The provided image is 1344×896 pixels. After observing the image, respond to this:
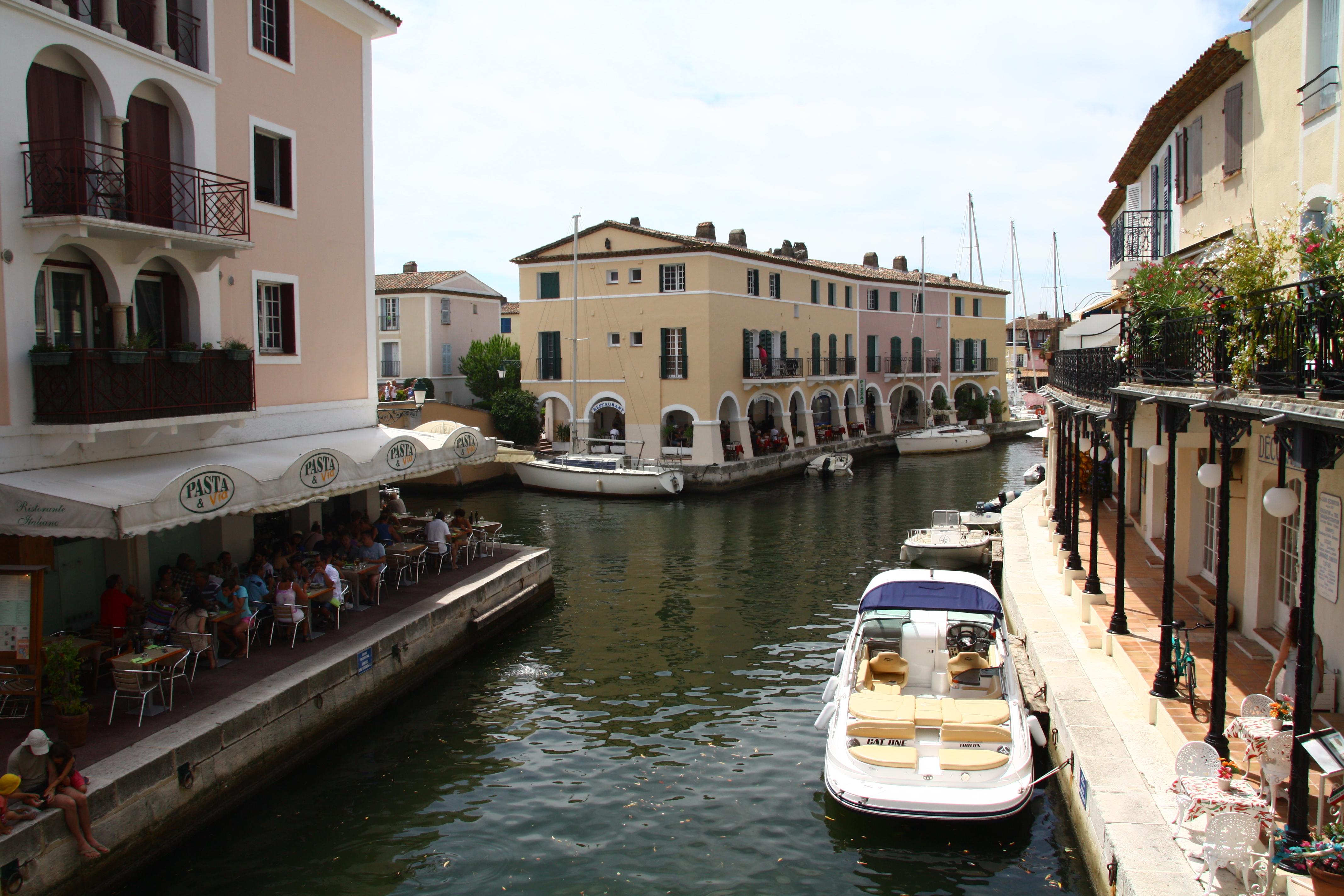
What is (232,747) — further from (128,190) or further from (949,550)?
(949,550)

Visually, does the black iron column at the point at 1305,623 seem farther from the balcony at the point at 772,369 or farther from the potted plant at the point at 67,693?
the balcony at the point at 772,369

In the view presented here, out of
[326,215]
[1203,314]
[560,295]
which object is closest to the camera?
[1203,314]

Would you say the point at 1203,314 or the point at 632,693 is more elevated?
the point at 1203,314

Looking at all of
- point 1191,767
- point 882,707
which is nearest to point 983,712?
point 882,707

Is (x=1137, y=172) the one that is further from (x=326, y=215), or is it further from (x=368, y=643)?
(x=368, y=643)

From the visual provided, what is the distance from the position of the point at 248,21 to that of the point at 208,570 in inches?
368

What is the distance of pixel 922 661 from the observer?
13.1 meters

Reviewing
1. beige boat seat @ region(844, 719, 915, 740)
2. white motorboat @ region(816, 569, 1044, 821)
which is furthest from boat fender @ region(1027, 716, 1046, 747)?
beige boat seat @ region(844, 719, 915, 740)

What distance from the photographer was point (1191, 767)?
827 centimetres

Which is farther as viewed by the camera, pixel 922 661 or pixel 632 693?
pixel 632 693

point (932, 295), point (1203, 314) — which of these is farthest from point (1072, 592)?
point (932, 295)

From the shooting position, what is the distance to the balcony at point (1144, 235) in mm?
19500

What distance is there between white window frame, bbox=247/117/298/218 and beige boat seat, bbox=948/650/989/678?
1281 cm

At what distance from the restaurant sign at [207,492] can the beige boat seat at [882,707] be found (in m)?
8.46
